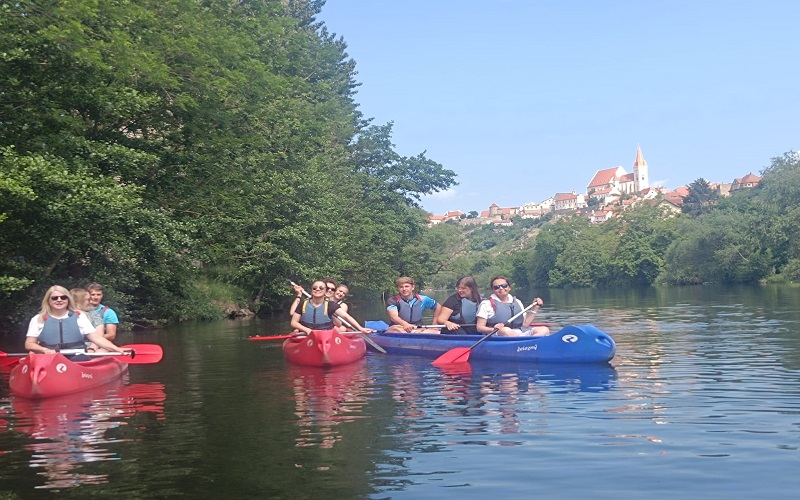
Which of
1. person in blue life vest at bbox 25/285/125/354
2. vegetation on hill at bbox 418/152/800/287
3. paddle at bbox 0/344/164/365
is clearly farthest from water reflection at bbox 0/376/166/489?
vegetation on hill at bbox 418/152/800/287

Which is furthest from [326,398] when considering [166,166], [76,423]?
[166,166]

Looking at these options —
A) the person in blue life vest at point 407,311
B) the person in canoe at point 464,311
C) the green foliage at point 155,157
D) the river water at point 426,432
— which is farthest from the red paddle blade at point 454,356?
the green foliage at point 155,157

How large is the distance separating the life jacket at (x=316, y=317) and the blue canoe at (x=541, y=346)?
1757 mm

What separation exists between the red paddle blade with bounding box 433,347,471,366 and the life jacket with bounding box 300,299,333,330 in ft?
8.50

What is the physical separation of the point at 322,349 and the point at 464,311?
9.55ft

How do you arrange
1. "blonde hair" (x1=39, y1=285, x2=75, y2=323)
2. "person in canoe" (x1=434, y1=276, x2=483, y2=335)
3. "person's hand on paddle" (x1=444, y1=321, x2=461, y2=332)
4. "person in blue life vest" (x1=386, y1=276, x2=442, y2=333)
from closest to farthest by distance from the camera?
"blonde hair" (x1=39, y1=285, x2=75, y2=323) < "person's hand on paddle" (x1=444, y1=321, x2=461, y2=332) < "person in canoe" (x1=434, y1=276, x2=483, y2=335) < "person in blue life vest" (x1=386, y1=276, x2=442, y2=333)

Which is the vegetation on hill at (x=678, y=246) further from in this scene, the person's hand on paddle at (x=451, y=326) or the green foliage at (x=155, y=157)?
the person's hand on paddle at (x=451, y=326)

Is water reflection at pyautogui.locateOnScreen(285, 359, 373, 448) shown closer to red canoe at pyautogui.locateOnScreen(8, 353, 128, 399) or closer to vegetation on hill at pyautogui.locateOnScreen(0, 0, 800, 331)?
red canoe at pyautogui.locateOnScreen(8, 353, 128, 399)

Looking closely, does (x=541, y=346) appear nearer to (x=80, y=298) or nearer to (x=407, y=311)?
(x=407, y=311)

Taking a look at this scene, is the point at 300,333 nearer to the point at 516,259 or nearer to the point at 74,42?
the point at 74,42

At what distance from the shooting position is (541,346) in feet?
43.1

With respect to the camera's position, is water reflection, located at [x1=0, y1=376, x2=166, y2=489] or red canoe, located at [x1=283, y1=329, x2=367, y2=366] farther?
red canoe, located at [x1=283, y1=329, x2=367, y2=366]

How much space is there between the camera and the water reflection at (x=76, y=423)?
6715 mm

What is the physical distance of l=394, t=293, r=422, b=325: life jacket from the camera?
57.9 feet
